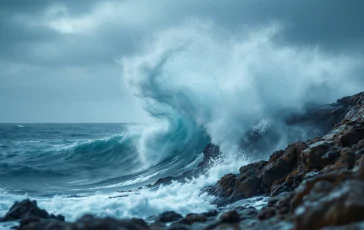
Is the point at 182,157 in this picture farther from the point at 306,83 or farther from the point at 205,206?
the point at 205,206

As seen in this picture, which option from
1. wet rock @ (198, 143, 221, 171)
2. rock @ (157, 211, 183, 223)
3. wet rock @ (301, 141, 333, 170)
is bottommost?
rock @ (157, 211, 183, 223)

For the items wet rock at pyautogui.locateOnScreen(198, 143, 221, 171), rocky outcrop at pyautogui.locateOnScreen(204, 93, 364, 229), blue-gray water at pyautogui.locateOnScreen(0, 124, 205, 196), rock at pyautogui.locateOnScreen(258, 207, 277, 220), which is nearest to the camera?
rocky outcrop at pyautogui.locateOnScreen(204, 93, 364, 229)

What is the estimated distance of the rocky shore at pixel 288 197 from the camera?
423 centimetres

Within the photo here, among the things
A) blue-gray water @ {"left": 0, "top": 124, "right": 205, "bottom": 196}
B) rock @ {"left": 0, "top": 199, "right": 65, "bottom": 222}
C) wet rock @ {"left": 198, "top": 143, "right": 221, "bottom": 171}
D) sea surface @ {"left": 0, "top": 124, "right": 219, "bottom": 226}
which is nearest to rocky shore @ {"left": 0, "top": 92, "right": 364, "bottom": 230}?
rock @ {"left": 0, "top": 199, "right": 65, "bottom": 222}

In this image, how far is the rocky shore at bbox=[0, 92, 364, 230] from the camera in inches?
167

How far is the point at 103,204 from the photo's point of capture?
31.0 feet

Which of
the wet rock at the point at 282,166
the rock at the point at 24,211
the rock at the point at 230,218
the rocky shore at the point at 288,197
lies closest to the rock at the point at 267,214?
the rocky shore at the point at 288,197

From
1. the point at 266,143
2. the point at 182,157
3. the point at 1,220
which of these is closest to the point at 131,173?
the point at 182,157

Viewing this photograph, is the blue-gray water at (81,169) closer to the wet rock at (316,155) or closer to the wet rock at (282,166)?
the wet rock at (282,166)

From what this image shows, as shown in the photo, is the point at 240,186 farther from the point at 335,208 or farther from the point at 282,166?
the point at 335,208

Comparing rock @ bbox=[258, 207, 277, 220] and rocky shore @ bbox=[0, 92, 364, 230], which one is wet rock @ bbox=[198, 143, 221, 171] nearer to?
rocky shore @ bbox=[0, 92, 364, 230]

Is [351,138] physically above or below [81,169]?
below

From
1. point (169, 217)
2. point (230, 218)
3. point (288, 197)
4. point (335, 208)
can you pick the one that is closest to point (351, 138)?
point (288, 197)

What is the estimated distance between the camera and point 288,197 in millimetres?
5844
